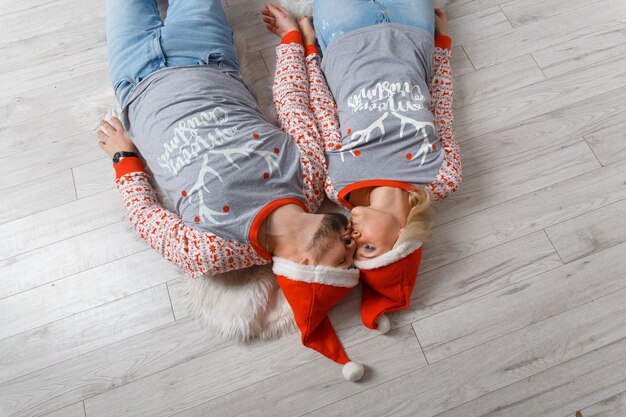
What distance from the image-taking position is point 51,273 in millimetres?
1199

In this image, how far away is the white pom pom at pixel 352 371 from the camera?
1.07 meters

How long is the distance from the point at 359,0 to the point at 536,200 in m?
0.67

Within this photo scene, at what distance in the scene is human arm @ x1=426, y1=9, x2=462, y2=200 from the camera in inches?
44.3

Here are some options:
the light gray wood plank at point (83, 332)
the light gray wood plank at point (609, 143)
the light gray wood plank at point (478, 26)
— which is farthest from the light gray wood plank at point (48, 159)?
the light gray wood plank at point (609, 143)

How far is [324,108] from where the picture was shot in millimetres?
1246

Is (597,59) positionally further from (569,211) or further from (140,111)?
(140,111)

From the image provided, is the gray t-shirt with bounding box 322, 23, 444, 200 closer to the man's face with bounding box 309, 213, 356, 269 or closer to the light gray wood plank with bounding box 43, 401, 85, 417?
the man's face with bounding box 309, 213, 356, 269

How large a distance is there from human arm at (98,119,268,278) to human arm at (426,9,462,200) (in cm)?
44

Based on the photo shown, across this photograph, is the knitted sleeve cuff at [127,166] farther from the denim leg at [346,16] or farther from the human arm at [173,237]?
the denim leg at [346,16]

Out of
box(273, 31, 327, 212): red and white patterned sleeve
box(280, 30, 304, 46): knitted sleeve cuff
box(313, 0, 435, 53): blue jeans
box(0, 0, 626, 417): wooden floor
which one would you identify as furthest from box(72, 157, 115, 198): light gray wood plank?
box(313, 0, 435, 53): blue jeans

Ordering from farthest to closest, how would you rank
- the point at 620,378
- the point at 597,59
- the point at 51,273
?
the point at 597,59 → the point at 51,273 → the point at 620,378

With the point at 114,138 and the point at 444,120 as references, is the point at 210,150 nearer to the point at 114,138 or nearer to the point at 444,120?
the point at 114,138

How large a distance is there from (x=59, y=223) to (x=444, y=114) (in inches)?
39.3

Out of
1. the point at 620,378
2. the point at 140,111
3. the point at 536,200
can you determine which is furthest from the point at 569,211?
the point at 140,111
